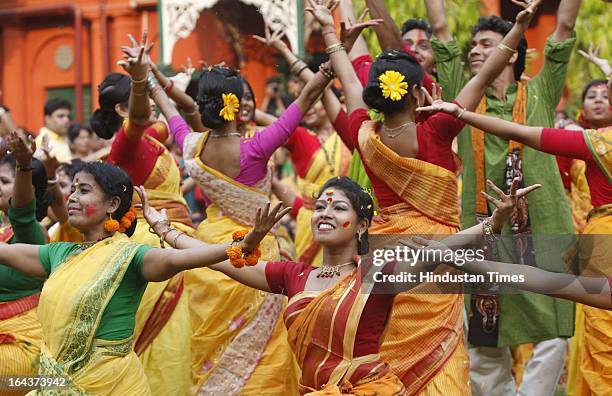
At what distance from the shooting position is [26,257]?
5.05 m

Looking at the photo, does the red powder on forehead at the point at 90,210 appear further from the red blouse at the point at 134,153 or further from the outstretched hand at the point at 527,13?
the outstretched hand at the point at 527,13

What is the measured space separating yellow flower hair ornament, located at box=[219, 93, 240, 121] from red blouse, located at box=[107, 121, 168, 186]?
44cm

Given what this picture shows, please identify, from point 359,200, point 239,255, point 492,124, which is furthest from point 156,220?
point 492,124

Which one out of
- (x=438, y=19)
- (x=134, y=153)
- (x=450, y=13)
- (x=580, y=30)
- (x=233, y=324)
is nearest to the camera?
(x=438, y=19)

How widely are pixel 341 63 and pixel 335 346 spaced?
167 cm

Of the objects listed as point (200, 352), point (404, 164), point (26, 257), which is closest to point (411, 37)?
point (404, 164)

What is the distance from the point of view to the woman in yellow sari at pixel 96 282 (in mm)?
4723

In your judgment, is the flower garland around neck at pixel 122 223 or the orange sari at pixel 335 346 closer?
the orange sari at pixel 335 346

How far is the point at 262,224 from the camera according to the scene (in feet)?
14.5

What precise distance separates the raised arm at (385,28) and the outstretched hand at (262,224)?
1911 mm

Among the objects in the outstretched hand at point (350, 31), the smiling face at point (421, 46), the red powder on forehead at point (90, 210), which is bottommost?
the red powder on forehead at point (90, 210)

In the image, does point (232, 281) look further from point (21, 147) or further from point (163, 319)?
point (21, 147)

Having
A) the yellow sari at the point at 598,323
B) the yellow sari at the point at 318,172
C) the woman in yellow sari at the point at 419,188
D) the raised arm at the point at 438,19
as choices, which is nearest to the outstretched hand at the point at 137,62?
the woman in yellow sari at the point at 419,188

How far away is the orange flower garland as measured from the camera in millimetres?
4453
